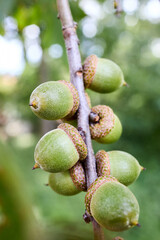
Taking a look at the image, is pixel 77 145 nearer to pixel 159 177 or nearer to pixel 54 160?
pixel 54 160

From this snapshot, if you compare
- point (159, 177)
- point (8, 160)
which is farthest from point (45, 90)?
point (159, 177)

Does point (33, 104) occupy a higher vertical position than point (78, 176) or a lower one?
higher

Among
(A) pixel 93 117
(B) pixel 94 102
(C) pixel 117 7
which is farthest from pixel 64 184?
(B) pixel 94 102

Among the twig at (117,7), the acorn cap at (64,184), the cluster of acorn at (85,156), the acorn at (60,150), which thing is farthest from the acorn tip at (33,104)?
the twig at (117,7)

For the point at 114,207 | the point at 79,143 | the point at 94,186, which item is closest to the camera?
the point at 114,207

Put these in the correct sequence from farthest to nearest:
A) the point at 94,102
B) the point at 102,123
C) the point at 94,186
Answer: the point at 94,102 < the point at 102,123 < the point at 94,186

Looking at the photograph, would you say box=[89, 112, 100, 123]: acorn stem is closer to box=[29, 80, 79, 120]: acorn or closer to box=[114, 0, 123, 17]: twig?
box=[29, 80, 79, 120]: acorn

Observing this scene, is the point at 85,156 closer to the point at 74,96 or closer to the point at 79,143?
the point at 79,143
